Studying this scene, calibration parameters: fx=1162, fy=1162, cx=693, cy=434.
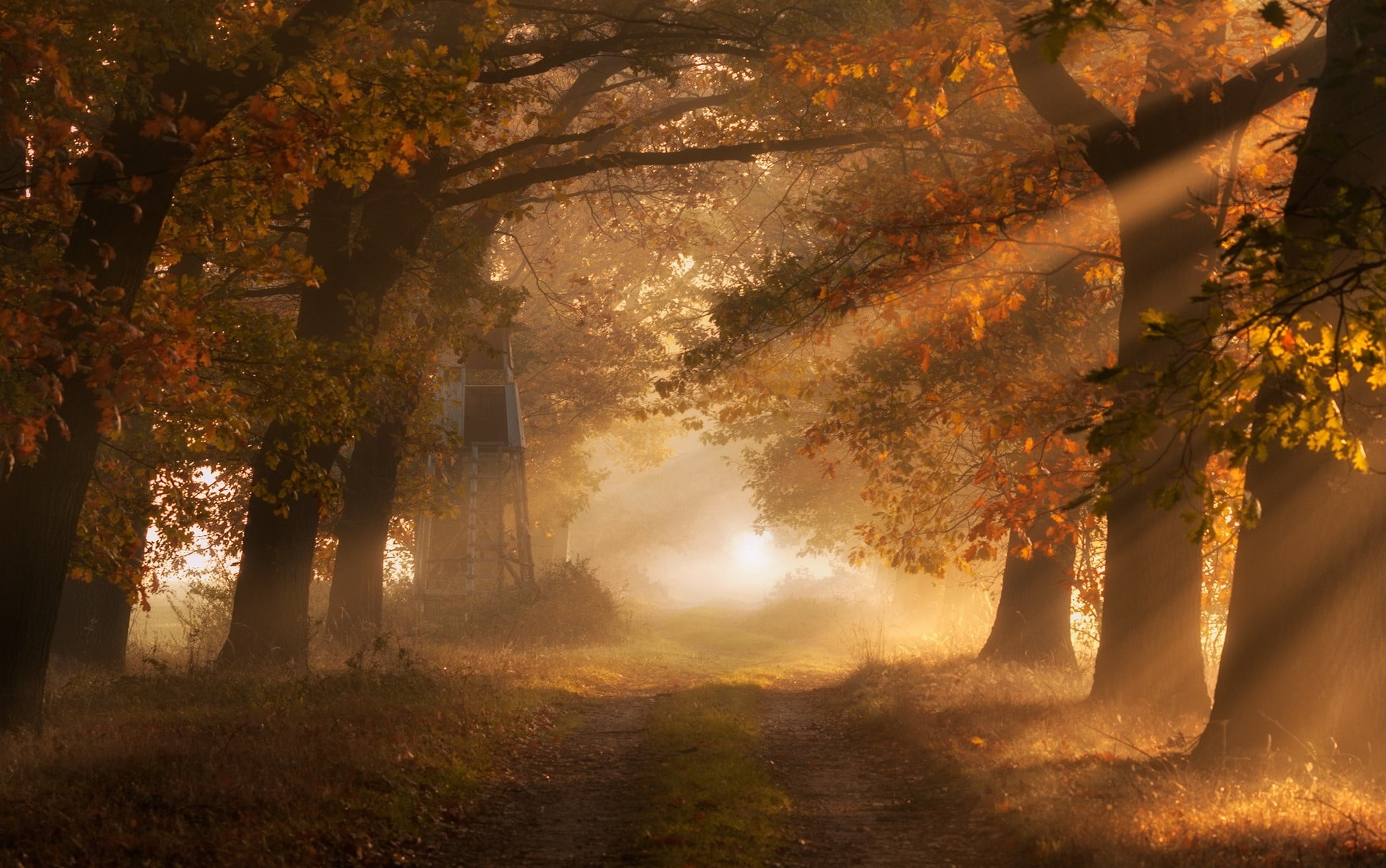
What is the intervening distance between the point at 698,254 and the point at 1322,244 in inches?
1254

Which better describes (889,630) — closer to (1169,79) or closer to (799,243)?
(799,243)

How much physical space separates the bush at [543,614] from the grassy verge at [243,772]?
11.7 meters

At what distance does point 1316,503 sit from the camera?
357 inches

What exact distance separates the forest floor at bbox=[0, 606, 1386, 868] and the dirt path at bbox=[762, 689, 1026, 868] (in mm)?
39

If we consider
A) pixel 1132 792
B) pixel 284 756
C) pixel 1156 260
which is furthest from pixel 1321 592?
pixel 284 756

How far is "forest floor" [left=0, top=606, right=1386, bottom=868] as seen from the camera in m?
7.49

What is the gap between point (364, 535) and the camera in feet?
70.1

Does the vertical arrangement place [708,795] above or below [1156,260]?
below

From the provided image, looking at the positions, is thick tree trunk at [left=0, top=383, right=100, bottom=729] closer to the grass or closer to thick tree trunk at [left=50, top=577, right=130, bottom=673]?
the grass

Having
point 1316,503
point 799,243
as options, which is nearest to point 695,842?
point 1316,503

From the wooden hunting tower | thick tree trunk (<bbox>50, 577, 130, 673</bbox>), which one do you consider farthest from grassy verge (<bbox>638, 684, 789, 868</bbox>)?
the wooden hunting tower

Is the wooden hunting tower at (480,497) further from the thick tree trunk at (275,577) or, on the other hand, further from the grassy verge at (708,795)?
the grassy verge at (708,795)

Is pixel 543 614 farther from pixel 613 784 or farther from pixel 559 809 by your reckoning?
pixel 559 809

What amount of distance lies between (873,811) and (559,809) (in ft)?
8.95
